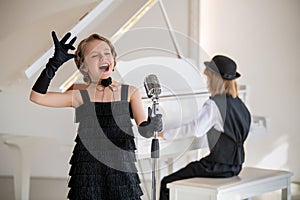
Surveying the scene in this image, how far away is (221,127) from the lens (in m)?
2.82

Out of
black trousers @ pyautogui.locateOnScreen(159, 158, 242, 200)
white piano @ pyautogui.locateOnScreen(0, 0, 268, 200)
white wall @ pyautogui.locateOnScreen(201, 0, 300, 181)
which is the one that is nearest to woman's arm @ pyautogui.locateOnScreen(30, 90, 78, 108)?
white piano @ pyautogui.locateOnScreen(0, 0, 268, 200)

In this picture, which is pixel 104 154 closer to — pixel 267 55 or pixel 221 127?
pixel 221 127

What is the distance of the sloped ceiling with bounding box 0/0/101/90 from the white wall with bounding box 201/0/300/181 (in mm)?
899

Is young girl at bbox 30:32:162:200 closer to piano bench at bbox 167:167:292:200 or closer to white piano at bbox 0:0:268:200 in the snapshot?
white piano at bbox 0:0:268:200

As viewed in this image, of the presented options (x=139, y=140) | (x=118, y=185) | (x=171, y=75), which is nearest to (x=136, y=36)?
(x=171, y=75)

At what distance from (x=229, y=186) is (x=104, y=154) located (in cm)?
96

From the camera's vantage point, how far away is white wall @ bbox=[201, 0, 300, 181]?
399 centimetres

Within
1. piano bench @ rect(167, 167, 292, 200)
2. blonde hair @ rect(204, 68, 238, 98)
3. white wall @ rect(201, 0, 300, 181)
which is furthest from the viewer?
white wall @ rect(201, 0, 300, 181)

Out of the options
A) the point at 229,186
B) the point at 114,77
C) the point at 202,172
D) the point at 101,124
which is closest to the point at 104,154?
the point at 101,124

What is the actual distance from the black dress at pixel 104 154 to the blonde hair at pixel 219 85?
1.10 meters

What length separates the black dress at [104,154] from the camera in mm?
1790

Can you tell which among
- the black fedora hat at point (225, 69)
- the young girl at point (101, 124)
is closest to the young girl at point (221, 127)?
the black fedora hat at point (225, 69)

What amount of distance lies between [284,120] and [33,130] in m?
1.88

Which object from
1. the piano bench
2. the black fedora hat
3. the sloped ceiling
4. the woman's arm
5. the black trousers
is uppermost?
the sloped ceiling
